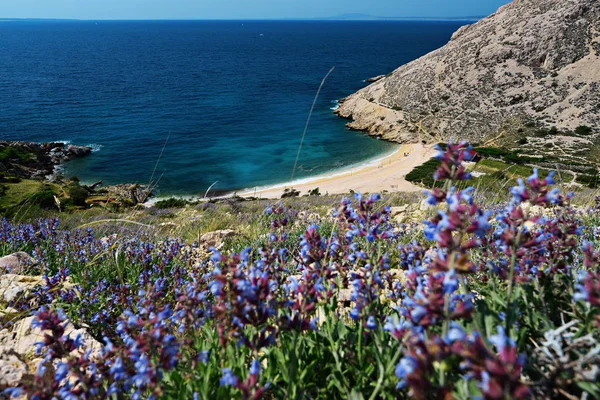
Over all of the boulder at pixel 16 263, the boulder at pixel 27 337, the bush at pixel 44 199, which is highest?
the boulder at pixel 27 337

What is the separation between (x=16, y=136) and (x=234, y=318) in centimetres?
5352

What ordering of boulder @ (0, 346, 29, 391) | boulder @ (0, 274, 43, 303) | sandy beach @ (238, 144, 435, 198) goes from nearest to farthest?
boulder @ (0, 346, 29, 391) < boulder @ (0, 274, 43, 303) < sandy beach @ (238, 144, 435, 198)

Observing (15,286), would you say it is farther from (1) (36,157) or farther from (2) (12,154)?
(1) (36,157)

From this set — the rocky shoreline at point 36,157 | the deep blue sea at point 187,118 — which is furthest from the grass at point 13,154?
the deep blue sea at point 187,118

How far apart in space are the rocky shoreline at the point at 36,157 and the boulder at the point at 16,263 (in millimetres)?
31013

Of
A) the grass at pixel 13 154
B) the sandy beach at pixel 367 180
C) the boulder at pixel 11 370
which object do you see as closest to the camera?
the boulder at pixel 11 370

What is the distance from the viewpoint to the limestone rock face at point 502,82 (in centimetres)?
4762

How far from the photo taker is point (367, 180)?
34312mm

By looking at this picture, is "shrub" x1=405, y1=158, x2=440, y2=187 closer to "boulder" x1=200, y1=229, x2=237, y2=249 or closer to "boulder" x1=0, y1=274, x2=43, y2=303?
"boulder" x1=200, y1=229, x2=237, y2=249

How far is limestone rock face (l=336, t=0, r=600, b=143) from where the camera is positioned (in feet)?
156

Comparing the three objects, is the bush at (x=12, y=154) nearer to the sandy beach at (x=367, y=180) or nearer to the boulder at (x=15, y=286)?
the sandy beach at (x=367, y=180)

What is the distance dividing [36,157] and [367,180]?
1182 inches

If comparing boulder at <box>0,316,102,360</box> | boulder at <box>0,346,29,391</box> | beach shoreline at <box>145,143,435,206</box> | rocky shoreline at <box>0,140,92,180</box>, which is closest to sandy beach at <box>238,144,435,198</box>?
beach shoreline at <box>145,143,435,206</box>

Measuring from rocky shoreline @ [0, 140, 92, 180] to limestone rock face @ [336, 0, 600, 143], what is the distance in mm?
32163
